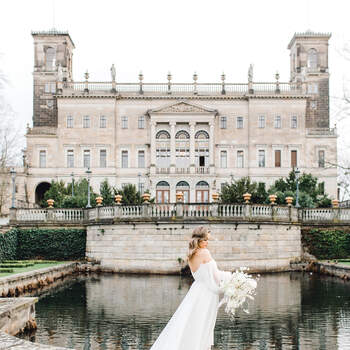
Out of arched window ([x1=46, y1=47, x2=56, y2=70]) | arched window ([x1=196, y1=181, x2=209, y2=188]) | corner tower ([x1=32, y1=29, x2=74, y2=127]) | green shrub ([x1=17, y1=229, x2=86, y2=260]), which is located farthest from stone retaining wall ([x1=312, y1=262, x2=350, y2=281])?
arched window ([x1=46, y1=47, x2=56, y2=70])

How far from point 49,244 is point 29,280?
39.2 feet

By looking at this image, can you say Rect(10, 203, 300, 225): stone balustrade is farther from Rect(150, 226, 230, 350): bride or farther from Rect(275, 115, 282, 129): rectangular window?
Rect(275, 115, 282, 129): rectangular window

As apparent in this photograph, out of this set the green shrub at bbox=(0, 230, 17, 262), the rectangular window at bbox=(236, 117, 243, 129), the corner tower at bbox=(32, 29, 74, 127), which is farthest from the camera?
the corner tower at bbox=(32, 29, 74, 127)

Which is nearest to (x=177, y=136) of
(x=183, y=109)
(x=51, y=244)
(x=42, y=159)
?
(x=183, y=109)

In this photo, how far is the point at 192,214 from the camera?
3178 centimetres

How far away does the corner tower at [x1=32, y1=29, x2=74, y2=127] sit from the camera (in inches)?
2987

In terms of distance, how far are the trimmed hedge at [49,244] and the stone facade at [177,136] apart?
3215 cm

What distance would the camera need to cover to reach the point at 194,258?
989 centimetres

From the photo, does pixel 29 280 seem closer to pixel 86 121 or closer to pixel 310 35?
pixel 86 121

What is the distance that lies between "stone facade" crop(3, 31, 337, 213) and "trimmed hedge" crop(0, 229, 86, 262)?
32151 millimetres

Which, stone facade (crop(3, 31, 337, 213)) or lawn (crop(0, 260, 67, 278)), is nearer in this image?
lawn (crop(0, 260, 67, 278))

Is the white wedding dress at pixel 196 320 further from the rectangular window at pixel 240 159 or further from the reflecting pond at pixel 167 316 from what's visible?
the rectangular window at pixel 240 159

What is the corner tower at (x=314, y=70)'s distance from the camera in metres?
77.4

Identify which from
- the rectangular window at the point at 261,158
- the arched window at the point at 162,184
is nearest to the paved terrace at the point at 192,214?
the arched window at the point at 162,184
